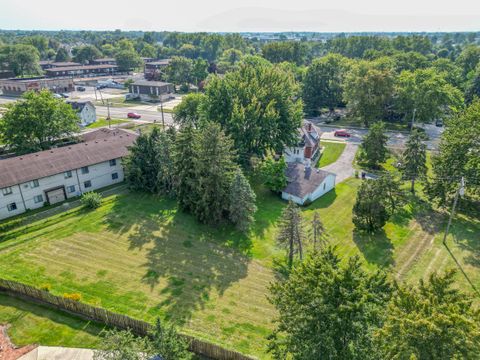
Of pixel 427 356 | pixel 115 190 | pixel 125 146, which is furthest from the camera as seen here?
pixel 125 146

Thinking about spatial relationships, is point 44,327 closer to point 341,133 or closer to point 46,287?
point 46,287

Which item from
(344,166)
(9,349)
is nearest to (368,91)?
(344,166)

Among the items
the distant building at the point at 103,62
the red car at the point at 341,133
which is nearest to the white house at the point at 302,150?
the red car at the point at 341,133

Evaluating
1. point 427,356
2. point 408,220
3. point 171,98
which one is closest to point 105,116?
point 171,98

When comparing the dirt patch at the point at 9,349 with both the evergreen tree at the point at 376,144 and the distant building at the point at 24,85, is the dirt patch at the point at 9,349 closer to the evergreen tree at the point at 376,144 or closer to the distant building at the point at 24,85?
the evergreen tree at the point at 376,144

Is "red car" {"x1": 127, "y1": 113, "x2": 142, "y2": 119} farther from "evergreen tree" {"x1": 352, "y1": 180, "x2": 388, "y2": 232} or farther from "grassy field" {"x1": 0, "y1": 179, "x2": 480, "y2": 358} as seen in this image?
"evergreen tree" {"x1": 352, "y1": 180, "x2": 388, "y2": 232}

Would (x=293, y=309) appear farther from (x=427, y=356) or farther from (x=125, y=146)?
(x=125, y=146)

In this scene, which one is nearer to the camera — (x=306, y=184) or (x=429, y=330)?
(x=429, y=330)

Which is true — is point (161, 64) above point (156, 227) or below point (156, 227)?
above
